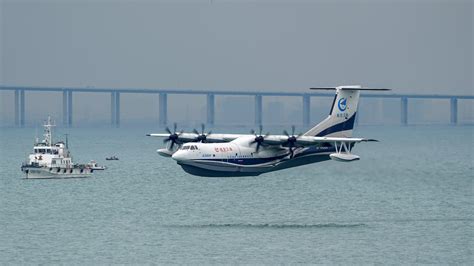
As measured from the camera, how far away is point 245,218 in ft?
324

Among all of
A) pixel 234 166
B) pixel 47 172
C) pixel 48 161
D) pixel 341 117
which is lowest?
pixel 47 172

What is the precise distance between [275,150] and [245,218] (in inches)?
342

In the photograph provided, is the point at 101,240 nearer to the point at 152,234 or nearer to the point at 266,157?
the point at 152,234

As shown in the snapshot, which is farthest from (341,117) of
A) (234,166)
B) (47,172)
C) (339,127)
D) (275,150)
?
(47,172)

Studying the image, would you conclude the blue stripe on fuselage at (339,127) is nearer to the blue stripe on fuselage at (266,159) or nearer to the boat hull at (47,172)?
the blue stripe on fuselage at (266,159)

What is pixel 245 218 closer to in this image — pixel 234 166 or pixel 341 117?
pixel 234 166

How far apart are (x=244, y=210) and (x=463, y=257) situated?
27588 millimetres

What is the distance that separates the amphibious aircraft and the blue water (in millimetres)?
3842

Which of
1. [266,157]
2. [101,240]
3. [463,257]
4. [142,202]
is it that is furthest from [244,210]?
[463,257]

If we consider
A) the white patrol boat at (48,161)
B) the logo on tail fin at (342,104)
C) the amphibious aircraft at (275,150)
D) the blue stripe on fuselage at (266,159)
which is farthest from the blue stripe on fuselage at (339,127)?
the white patrol boat at (48,161)

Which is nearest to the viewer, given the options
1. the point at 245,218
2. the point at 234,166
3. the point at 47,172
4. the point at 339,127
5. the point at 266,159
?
the point at 245,218

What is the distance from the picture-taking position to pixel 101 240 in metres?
86.1

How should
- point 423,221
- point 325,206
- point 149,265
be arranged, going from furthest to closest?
point 325,206, point 423,221, point 149,265

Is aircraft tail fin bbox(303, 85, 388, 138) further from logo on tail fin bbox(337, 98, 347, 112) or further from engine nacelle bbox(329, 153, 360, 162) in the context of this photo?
engine nacelle bbox(329, 153, 360, 162)
